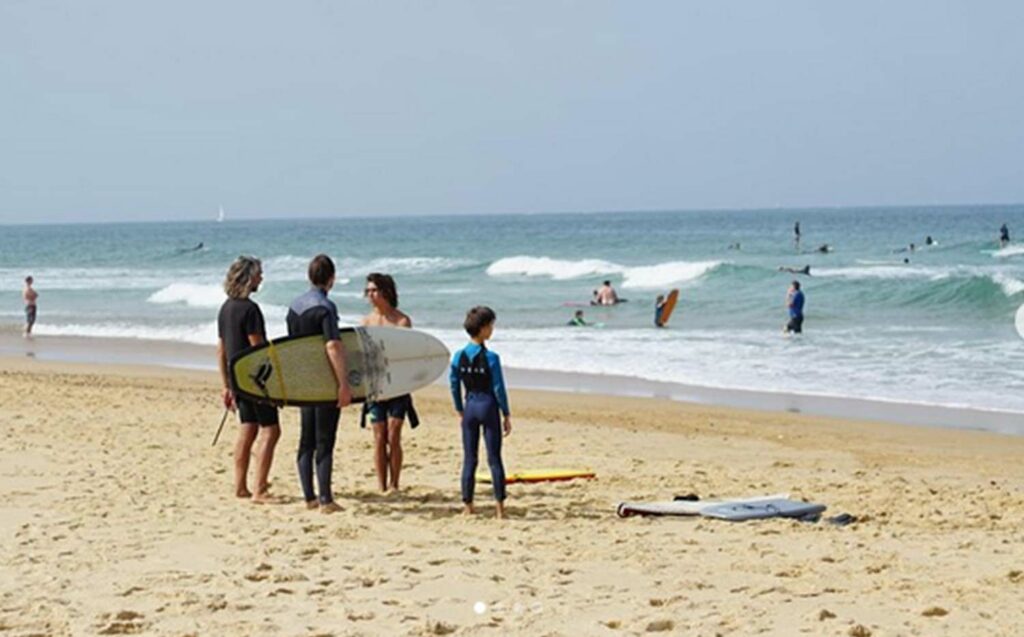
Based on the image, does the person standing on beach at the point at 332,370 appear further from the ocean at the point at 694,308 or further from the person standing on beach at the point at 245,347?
the ocean at the point at 694,308

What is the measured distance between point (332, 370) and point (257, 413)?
2.04 ft

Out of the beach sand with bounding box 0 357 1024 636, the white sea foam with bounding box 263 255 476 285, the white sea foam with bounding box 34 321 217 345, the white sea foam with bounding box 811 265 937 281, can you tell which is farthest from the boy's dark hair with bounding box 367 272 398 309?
the white sea foam with bounding box 263 255 476 285

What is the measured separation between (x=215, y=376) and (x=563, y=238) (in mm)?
73944

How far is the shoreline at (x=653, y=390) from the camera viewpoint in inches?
538

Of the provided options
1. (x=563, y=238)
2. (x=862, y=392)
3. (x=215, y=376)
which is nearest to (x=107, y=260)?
(x=563, y=238)

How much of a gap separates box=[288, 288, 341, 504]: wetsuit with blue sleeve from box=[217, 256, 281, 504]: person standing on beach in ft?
0.78

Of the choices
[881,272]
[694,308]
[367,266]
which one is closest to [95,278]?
[367,266]

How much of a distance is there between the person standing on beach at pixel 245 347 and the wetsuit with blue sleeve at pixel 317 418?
237 millimetres

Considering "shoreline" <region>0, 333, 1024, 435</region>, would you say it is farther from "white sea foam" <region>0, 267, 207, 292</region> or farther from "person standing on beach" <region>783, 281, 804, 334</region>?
"white sea foam" <region>0, 267, 207, 292</region>

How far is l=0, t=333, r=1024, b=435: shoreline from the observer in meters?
13.7

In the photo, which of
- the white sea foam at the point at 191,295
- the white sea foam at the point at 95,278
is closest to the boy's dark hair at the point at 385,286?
the white sea foam at the point at 191,295

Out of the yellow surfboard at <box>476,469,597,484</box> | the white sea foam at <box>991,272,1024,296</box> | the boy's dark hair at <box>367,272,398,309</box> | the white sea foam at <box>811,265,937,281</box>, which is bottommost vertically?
the white sea foam at <box>811,265,937,281</box>

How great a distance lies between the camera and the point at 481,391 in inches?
304

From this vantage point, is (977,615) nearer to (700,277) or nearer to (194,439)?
(194,439)
